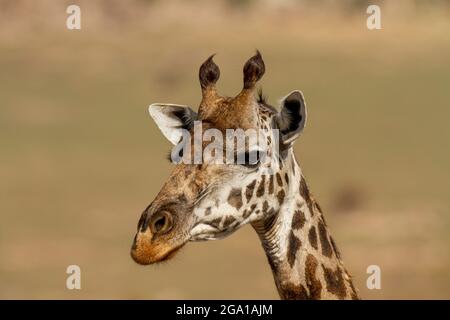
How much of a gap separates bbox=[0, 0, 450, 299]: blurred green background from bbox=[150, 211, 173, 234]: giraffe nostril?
42.3 ft

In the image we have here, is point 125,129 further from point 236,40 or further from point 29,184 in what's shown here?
point 236,40

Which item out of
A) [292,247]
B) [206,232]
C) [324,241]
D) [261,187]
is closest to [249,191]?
[261,187]

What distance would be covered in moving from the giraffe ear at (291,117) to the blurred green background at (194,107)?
1216 centimetres

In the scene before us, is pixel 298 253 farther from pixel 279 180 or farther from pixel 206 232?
pixel 206 232

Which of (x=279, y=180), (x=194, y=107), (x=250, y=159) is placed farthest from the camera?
(x=194, y=107)

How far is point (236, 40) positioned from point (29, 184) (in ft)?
35.7

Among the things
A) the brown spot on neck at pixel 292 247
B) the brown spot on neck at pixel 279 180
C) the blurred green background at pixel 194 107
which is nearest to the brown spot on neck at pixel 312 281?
the brown spot on neck at pixel 292 247

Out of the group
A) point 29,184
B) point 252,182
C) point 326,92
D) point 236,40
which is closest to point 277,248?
point 252,182

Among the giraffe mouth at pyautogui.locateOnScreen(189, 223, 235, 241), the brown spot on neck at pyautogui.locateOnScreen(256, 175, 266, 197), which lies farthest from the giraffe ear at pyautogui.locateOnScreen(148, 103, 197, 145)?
the giraffe mouth at pyautogui.locateOnScreen(189, 223, 235, 241)

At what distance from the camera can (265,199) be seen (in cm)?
1118

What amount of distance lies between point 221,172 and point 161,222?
2.05ft

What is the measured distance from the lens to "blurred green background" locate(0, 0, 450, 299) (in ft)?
85.8

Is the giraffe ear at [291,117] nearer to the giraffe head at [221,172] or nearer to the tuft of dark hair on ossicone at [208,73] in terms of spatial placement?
the giraffe head at [221,172]

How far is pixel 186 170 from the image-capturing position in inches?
429
